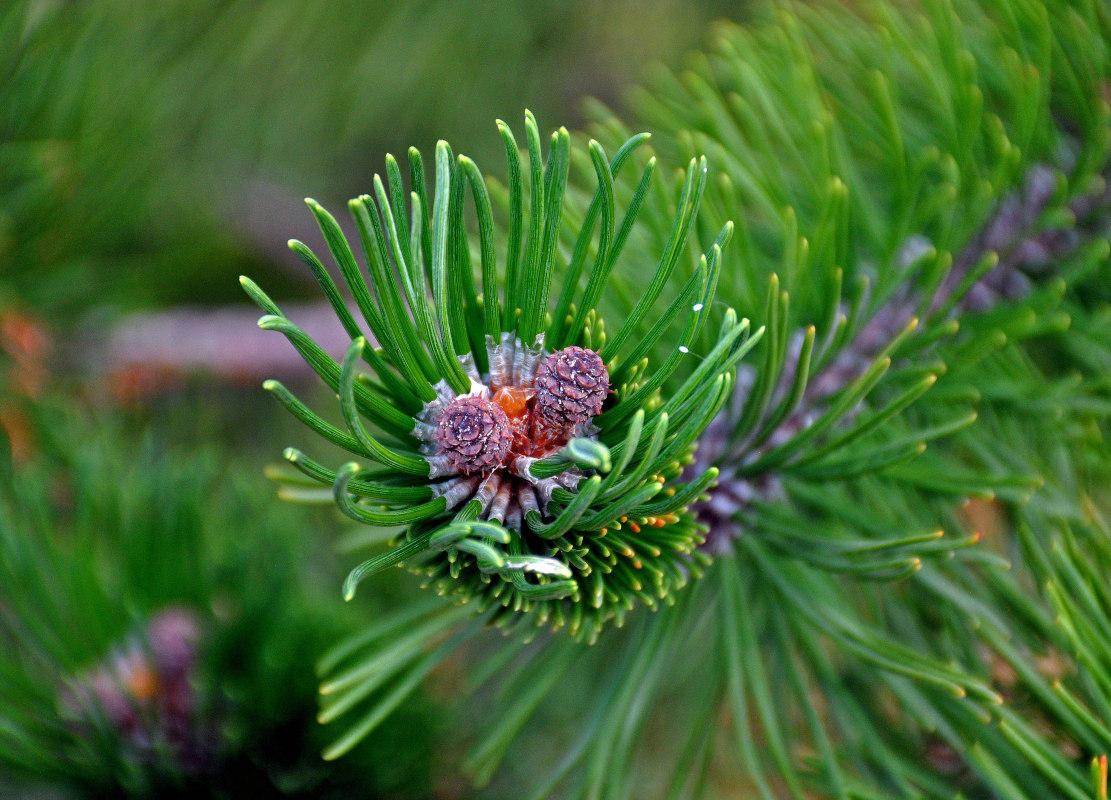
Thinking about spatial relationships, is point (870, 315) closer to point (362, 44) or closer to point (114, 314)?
point (114, 314)

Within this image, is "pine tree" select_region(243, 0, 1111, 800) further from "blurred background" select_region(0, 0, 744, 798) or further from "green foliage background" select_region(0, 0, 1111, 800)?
"blurred background" select_region(0, 0, 744, 798)

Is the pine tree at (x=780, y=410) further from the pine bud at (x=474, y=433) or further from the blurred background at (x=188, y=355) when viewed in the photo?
the blurred background at (x=188, y=355)

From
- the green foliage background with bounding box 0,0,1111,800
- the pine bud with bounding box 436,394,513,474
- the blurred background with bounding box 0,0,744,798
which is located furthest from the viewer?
the blurred background with bounding box 0,0,744,798

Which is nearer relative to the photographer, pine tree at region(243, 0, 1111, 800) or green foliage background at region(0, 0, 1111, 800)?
pine tree at region(243, 0, 1111, 800)

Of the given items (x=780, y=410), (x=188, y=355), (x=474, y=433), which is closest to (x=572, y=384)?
(x=474, y=433)

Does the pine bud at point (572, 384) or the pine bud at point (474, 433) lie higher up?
the pine bud at point (572, 384)

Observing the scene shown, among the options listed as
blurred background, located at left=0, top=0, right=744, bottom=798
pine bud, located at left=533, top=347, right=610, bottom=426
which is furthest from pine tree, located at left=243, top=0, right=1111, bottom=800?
blurred background, located at left=0, top=0, right=744, bottom=798

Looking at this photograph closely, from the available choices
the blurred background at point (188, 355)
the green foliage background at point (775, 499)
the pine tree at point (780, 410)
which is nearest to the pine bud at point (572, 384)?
the pine tree at point (780, 410)
